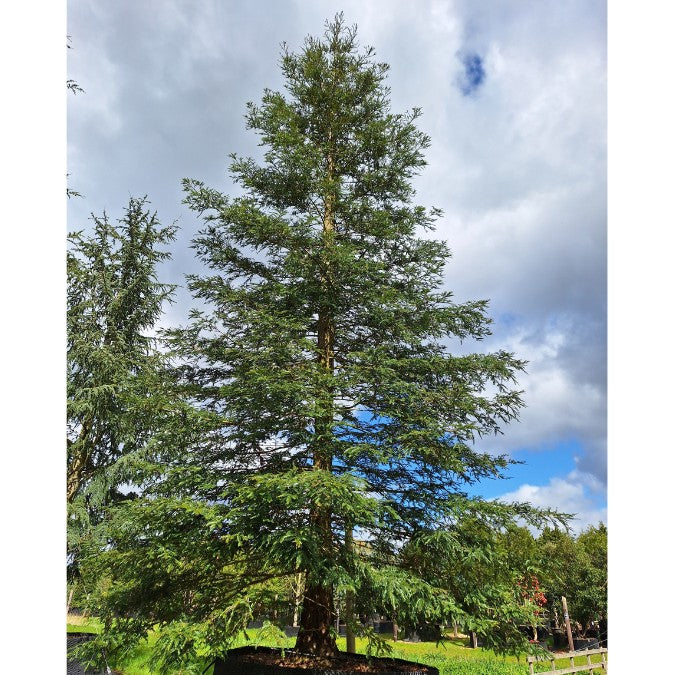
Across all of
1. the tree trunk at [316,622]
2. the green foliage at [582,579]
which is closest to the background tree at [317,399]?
the tree trunk at [316,622]

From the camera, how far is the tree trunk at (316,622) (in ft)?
22.6

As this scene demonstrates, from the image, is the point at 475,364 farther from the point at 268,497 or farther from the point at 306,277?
the point at 268,497

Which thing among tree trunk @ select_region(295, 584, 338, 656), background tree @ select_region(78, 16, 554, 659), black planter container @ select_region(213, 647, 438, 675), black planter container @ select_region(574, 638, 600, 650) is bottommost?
black planter container @ select_region(574, 638, 600, 650)

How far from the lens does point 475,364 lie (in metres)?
7.03

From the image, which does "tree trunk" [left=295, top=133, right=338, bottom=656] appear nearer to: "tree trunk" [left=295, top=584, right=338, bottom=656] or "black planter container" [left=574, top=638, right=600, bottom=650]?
"tree trunk" [left=295, top=584, right=338, bottom=656]

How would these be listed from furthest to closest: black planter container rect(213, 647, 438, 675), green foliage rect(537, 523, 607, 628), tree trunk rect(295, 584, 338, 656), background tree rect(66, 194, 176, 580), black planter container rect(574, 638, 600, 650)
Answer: green foliage rect(537, 523, 607, 628), black planter container rect(574, 638, 600, 650), background tree rect(66, 194, 176, 580), tree trunk rect(295, 584, 338, 656), black planter container rect(213, 647, 438, 675)

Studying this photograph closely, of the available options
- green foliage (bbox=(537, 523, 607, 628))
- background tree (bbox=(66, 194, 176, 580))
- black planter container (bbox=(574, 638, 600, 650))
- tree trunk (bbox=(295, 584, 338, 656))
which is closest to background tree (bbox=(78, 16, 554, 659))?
tree trunk (bbox=(295, 584, 338, 656))

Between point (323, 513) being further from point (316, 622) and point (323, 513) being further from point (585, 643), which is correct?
point (585, 643)

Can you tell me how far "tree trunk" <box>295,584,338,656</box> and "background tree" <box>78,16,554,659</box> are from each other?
20 mm

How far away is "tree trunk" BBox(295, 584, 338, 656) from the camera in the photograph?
22.6 ft

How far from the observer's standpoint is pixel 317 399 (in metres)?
6.16

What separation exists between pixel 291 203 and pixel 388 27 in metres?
2.86
